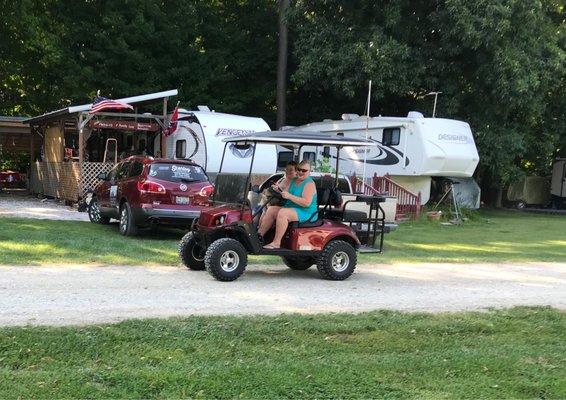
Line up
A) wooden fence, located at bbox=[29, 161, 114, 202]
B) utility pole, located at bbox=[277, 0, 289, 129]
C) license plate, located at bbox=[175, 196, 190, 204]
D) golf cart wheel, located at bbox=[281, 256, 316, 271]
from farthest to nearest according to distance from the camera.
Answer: utility pole, located at bbox=[277, 0, 289, 129] < wooden fence, located at bbox=[29, 161, 114, 202] < license plate, located at bbox=[175, 196, 190, 204] < golf cart wheel, located at bbox=[281, 256, 316, 271]

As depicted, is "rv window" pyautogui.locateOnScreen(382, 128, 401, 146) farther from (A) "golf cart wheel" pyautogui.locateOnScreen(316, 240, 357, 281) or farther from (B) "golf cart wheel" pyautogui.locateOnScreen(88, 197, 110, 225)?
(A) "golf cart wheel" pyautogui.locateOnScreen(316, 240, 357, 281)

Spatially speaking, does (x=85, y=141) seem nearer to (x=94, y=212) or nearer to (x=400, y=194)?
(x=94, y=212)

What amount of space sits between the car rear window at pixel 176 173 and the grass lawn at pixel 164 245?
129 centimetres

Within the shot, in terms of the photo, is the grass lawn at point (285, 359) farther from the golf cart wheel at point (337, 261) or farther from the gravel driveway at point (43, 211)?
the gravel driveway at point (43, 211)

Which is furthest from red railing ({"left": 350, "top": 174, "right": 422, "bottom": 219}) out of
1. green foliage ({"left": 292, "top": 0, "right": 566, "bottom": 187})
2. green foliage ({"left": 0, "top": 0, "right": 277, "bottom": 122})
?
green foliage ({"left": 0, "top": 0, "right": 277, "bottom": 122})

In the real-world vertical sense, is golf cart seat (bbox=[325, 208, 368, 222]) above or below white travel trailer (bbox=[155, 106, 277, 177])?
below

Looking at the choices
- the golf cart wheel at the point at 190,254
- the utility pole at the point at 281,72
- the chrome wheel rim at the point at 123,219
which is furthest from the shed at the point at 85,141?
the golf cart wheel at the point at 190,254

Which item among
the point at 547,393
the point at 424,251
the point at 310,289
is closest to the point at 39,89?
the point at 424,251

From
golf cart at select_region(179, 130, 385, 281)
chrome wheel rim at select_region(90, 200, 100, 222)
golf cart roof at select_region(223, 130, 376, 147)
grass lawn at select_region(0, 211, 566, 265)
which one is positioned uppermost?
golf cart roof at select_region(223, 130, 376, 147)

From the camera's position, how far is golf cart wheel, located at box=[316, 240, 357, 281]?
844 centimetres

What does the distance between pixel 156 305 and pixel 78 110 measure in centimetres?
1336

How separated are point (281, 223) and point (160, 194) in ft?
14.5

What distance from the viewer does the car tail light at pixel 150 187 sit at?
11.9 meters

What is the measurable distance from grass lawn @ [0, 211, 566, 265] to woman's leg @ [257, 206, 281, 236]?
1.71m
